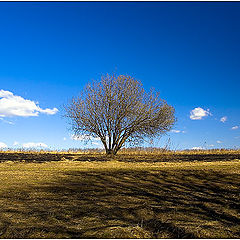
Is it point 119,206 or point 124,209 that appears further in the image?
point 119,206

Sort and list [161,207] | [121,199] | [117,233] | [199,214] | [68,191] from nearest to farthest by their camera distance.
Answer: [117,233] < [199,214] < [161,207] < [121,199] < [68,191]

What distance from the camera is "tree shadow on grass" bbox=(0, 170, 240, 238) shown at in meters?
5.09

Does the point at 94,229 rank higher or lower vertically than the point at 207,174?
lower

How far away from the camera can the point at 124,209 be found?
6.88 m

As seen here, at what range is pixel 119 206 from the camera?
286 inches

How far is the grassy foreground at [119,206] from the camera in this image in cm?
512

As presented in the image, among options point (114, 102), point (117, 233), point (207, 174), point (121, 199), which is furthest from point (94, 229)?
point (114, 102)

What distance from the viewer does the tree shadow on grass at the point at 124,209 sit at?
5.09 m

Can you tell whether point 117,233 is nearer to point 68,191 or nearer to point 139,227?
point 139,227

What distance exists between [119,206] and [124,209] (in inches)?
15.9

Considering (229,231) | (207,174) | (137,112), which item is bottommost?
(229,231)

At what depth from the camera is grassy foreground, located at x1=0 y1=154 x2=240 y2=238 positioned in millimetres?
5121

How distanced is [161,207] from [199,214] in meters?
1.05

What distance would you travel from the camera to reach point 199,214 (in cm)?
664
